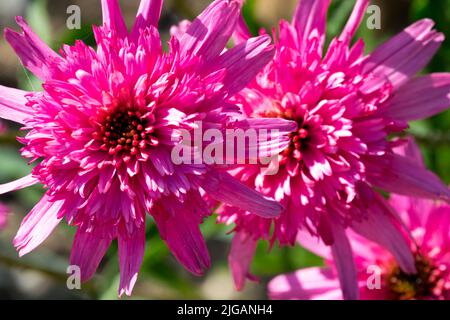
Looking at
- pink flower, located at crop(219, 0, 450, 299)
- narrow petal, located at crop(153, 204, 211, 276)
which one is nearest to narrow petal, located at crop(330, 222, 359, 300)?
pink flower, located at crop(219, 0, 450, 299)

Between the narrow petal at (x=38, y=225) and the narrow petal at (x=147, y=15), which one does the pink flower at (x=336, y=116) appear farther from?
the narrow petal at (x=38, y=225)

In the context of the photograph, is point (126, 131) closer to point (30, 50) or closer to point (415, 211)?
point (30, 50)

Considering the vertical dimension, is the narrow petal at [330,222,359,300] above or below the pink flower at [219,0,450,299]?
below

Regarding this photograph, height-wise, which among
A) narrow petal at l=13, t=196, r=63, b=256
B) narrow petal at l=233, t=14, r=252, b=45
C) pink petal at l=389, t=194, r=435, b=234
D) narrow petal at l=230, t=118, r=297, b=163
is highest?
narrow petal at l=233, t=14, r=252, b=45

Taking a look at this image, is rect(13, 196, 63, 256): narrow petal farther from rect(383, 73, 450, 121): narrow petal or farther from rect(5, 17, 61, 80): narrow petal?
rect(383, 73, 450, 121): narrow petal

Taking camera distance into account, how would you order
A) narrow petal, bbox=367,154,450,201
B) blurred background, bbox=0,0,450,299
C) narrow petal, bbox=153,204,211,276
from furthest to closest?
blurred background, bbox=0,0,450,299 → narrow petal, bbox=367,154,450,201 → narrow petal, bbox=153,204,211,276

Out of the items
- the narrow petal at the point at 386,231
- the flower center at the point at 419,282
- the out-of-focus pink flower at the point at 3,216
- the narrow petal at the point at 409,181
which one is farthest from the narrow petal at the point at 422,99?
the out-of-focus pink flower at the point at 3,216

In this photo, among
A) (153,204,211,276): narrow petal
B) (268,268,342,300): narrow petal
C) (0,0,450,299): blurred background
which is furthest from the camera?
(0,0,450,299): blurred background
